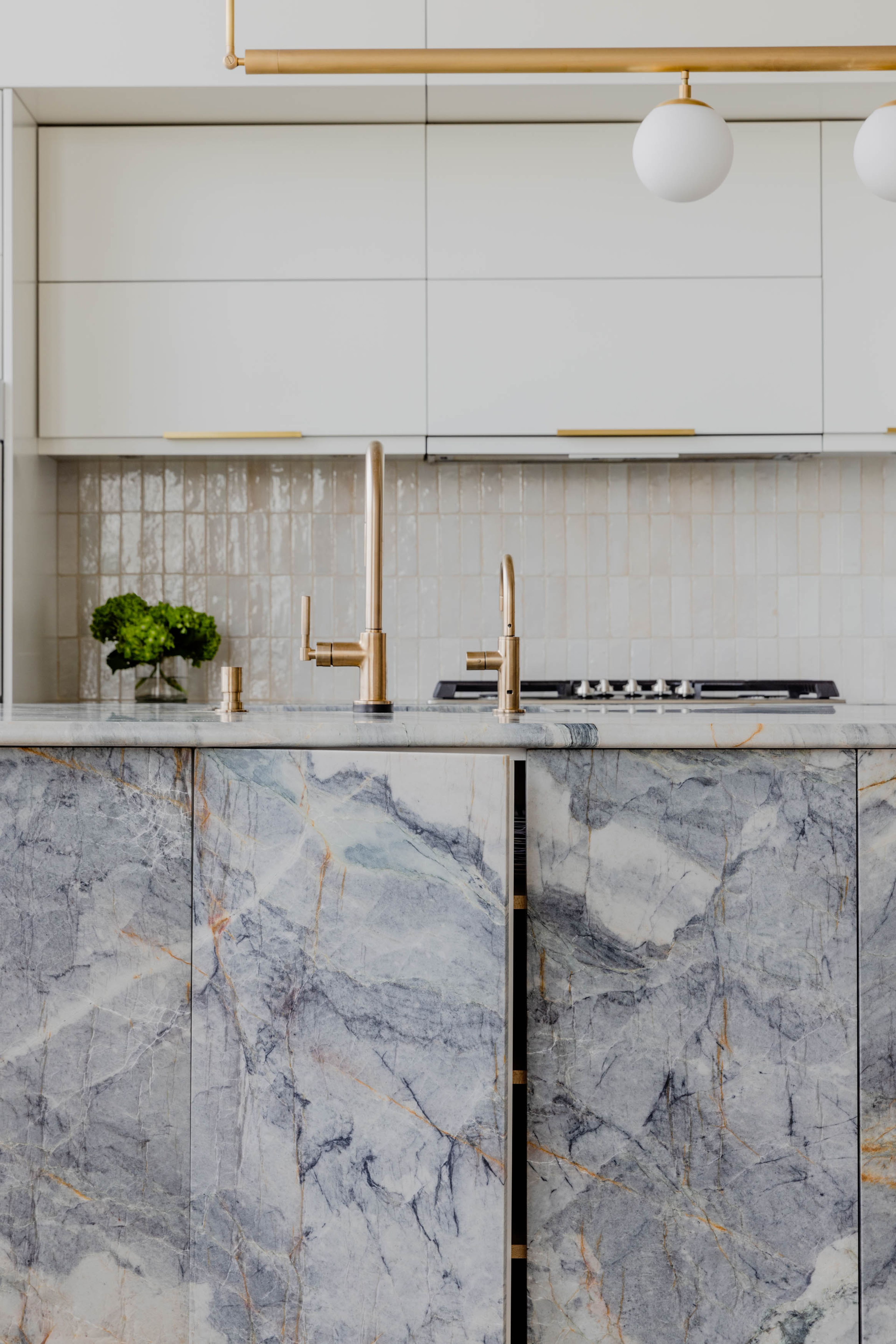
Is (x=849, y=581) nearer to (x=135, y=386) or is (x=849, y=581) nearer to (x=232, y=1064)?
(x=135, y=386)

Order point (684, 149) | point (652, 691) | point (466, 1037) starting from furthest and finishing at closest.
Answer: point (652, 691) → point (684, 149) → point (466, 1037)

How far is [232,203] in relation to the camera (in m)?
2.62

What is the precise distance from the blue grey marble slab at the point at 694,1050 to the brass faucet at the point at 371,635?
0.34 metres

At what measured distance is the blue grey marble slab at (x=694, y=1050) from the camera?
1.21 m

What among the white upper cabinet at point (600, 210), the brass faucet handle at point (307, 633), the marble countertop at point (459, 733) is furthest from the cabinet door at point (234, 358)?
the marble countertop at point (459, 733)

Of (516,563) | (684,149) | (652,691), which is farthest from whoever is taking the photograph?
(516,563)

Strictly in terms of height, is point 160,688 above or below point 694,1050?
above

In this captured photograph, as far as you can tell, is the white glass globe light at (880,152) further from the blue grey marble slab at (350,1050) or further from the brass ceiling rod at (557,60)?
the blue grey marble slab at (350,1050)

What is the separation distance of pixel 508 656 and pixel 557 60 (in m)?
0.84

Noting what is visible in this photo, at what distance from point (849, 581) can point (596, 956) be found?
2.08 meters

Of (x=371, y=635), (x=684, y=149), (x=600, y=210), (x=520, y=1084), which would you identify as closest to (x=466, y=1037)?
(x=520, y=1084)

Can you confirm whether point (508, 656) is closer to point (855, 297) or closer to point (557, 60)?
point (557, 60)

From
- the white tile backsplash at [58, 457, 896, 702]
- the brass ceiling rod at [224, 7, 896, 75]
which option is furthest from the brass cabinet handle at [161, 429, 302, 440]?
the brass ceiling rod at [224, 7, 896, 75]

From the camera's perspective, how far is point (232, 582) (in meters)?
2.97
